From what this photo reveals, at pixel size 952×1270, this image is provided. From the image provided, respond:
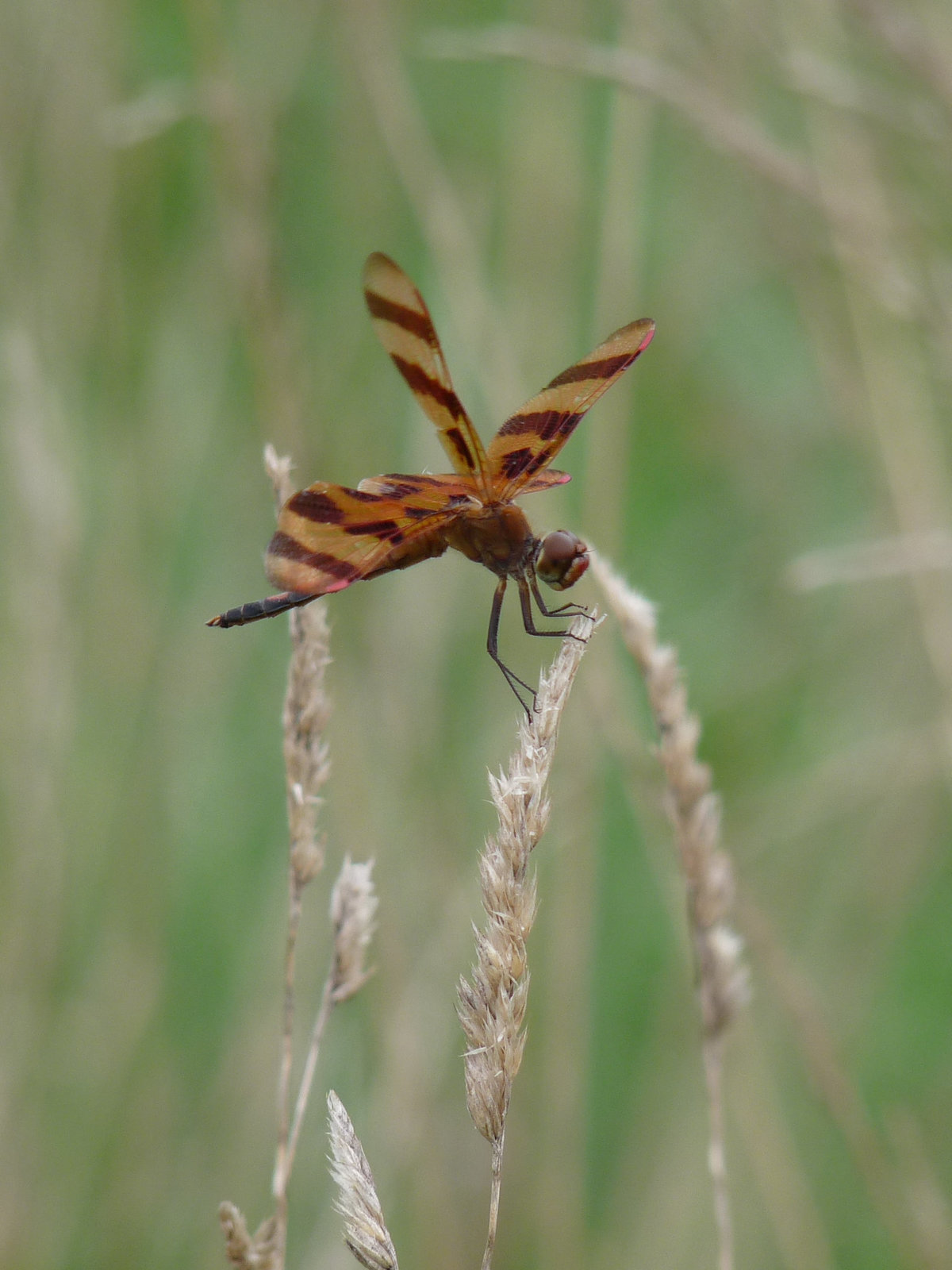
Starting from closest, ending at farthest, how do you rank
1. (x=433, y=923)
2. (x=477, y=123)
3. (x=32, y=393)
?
(x=32, y=393)
(x=433, y=923)
(x=477, y=123)

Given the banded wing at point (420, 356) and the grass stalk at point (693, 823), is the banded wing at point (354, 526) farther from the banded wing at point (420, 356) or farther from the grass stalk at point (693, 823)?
the grass stalk at point (693, 823)

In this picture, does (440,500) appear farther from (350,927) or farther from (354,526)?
(350,927)

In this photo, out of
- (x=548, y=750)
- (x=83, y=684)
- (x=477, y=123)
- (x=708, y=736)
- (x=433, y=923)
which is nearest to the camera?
(x=548, y=750)

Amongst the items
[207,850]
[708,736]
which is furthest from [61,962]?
[708,736]

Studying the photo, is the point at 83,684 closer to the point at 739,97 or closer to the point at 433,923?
→ the point at 433,923

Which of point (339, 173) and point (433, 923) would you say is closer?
point (433, 923)

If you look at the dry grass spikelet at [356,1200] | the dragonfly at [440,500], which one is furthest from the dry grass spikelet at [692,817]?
the dry grass spikelet at [356,1200]
